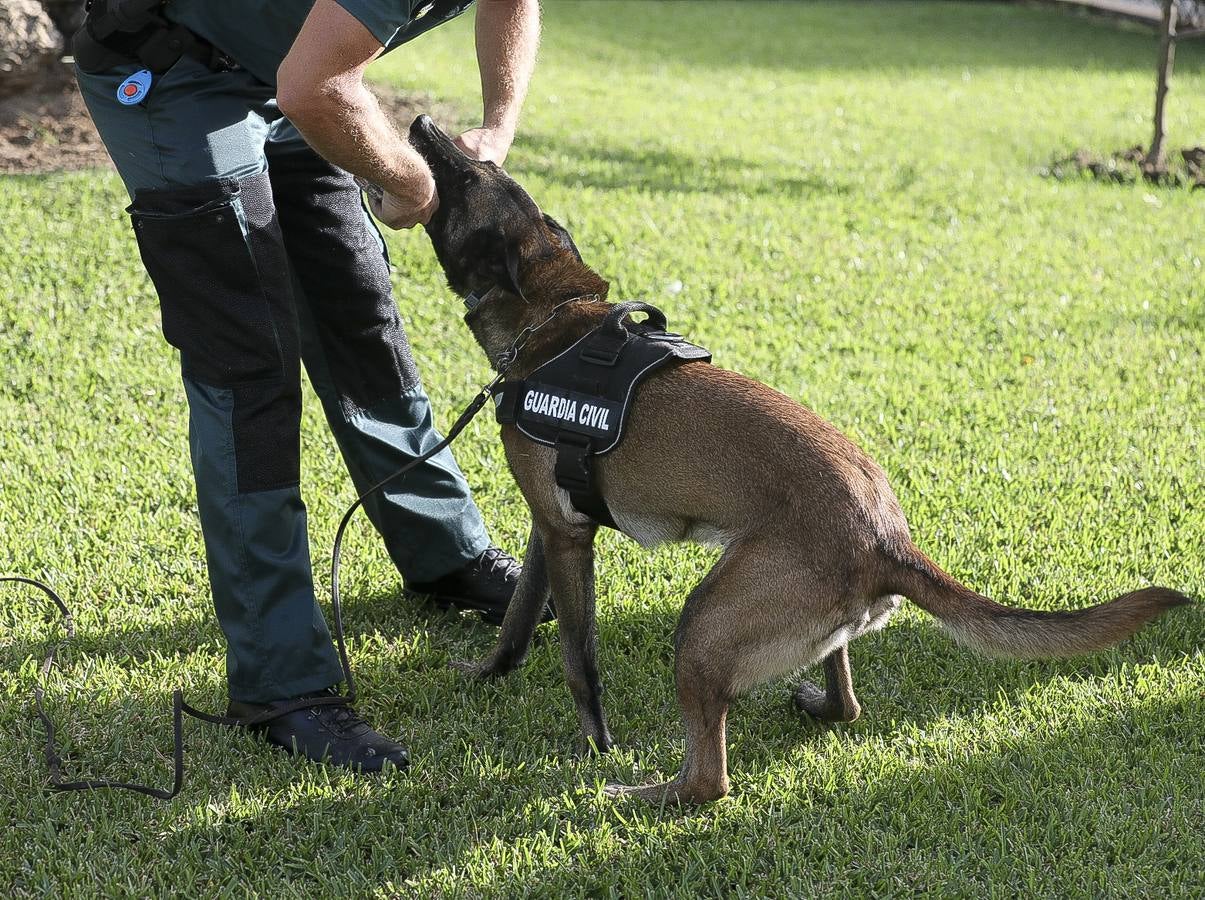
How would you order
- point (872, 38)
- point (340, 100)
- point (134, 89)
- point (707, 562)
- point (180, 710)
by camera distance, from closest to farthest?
point (340, 100) < point (134, 89) < point (180, 710) < point (707, 562) < point (872, 38)

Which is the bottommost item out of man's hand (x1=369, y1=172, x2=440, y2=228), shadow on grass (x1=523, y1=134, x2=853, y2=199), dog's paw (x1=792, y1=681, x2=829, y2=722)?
dog's paw (x1=792, y1=681, x2=829, y2=722)

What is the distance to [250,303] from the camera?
2963 millimetres

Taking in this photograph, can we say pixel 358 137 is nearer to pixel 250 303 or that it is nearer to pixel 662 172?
pixel 250 303

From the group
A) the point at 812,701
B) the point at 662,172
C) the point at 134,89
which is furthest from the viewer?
the point at 662,172

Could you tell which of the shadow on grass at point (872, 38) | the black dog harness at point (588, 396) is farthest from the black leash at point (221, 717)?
the shadow on grass at point (872, 38)

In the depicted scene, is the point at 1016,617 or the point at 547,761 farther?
the point at 547,761

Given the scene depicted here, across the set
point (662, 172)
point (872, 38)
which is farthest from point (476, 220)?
point (872, 38)

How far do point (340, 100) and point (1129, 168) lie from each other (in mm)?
8059

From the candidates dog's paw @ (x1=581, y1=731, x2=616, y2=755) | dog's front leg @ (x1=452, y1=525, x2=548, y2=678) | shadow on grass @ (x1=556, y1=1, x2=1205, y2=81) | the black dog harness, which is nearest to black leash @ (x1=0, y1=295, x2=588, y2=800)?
the black dog harness

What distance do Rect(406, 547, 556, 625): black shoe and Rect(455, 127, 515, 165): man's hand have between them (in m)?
1.25

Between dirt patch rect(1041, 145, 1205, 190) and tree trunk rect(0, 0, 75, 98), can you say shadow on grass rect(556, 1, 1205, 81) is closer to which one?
dirt patch rect(1041, 145, 1205, 190)

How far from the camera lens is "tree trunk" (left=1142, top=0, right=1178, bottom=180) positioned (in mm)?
8711

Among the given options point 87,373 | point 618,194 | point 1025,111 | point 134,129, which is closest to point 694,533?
point 134,129

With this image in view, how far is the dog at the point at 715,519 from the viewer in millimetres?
2691
